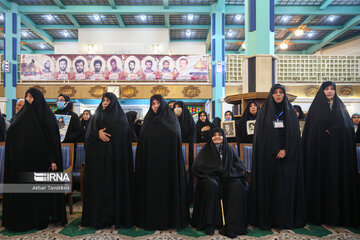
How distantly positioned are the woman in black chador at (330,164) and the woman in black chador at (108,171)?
201 cm

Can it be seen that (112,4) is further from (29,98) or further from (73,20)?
(29,98)

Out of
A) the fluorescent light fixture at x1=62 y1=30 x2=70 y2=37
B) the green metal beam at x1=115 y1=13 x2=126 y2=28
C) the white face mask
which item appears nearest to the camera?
the white face mask

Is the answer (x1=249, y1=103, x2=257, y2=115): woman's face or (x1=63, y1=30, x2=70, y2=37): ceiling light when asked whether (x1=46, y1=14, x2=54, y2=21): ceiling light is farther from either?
(x1=249, y1=103, x2=257, y2=115): woman's face

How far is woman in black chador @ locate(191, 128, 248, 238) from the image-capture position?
256cm

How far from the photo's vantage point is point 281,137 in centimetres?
282

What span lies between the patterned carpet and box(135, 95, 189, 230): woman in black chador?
0.12 meters

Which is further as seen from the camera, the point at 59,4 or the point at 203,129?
the point at 59,4

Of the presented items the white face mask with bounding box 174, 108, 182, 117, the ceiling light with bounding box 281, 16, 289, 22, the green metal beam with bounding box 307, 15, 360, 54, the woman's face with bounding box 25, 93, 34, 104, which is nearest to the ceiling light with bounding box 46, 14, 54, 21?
the ceiling light with bounding box 281, 16, 289, 22

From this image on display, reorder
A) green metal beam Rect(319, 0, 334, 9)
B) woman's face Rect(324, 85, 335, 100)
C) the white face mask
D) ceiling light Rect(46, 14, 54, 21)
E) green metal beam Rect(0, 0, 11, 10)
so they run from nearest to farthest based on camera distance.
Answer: woman's face Rect(324, 85, 335, 100) < the white face mask < green metal beam Rect(0, 0, 11, 10) < green metal beam Rect(319, 0, 334, 9) < ceiling light Rect(46, 14, 54, 21)

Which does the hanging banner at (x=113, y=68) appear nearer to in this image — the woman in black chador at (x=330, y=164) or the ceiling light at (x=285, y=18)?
the ceiling light at (x=285, y=18)

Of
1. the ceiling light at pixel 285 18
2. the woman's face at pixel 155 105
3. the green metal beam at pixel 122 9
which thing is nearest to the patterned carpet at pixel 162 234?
the woman's face at pixel 155 105

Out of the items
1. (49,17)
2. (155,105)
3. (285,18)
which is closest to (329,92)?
(155,105)

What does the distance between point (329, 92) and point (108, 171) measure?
2.56 metres

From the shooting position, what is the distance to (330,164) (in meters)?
2.84
